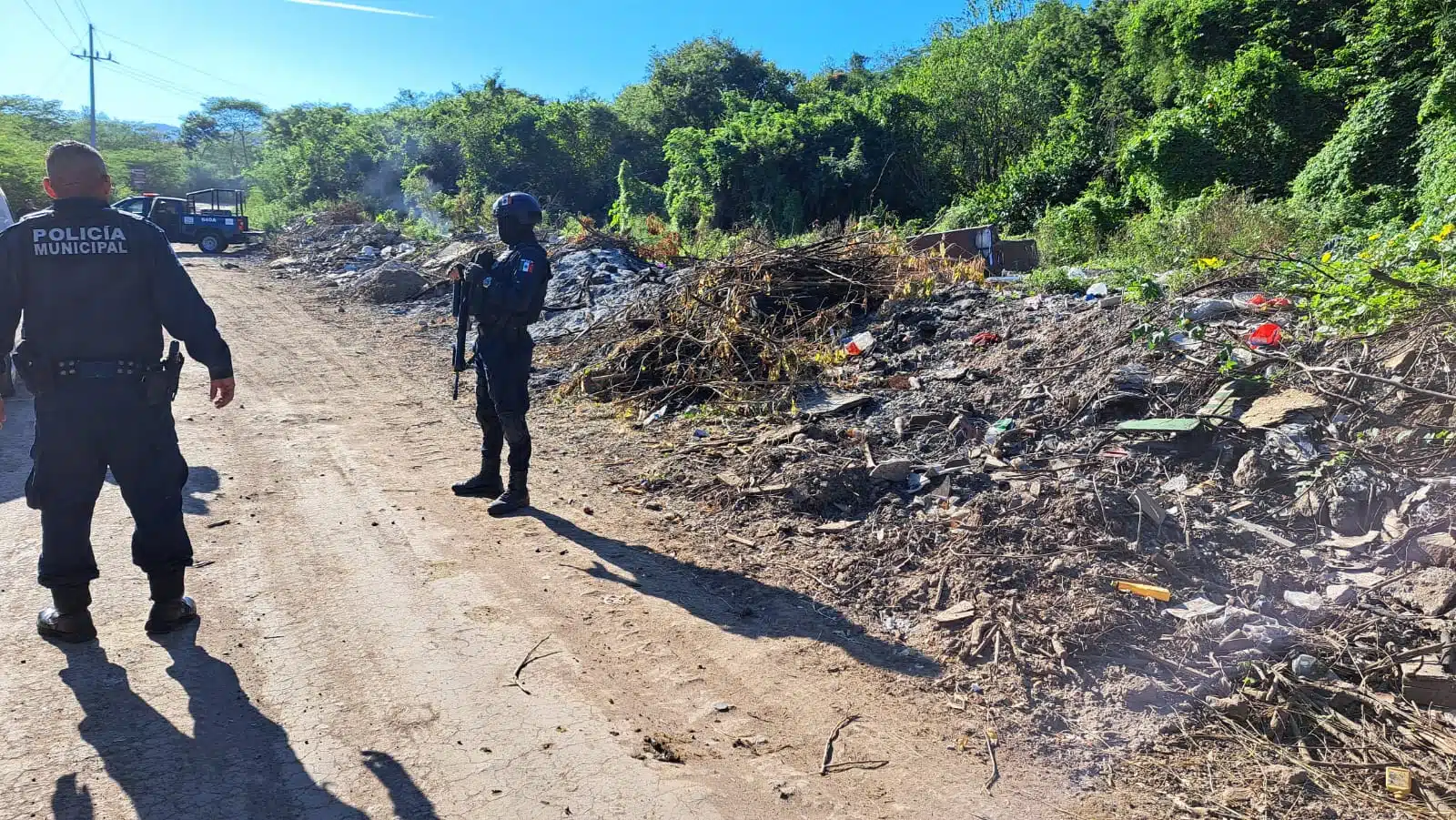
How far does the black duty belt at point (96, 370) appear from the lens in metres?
3.30

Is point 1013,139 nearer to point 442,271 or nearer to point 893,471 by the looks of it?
point 442,271

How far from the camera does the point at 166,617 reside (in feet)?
11.6

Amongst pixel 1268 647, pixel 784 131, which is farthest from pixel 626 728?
pixel 784 131

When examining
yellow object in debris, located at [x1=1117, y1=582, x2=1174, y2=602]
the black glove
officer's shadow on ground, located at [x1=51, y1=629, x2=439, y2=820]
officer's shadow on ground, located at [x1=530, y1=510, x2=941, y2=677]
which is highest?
Answer: the black glove

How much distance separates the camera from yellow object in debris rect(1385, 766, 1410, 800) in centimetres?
264

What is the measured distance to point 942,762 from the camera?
9.57ft

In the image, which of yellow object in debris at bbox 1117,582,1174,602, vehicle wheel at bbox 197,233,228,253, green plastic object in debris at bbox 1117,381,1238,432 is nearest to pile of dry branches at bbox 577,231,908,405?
green plastic object in debris at bbox 1117,381,1238,432

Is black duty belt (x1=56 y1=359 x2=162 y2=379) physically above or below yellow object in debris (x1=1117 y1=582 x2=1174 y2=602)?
above

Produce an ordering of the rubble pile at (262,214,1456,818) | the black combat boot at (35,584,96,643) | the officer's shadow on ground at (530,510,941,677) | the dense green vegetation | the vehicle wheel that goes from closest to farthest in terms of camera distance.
Result: the rubble pile at (262,214,1456,818)
the black combat boot at (35,584,96,643)
the officer's shadow on ground at (530,510,941,677)
the dense green vegetation
the vehicle wheel

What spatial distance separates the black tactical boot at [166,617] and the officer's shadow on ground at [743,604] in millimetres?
1690

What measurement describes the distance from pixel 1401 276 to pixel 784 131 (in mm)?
17086

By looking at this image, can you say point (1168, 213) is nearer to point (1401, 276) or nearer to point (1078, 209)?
point (1078, 209)

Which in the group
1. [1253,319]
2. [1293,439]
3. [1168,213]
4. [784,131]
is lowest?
[1293,439]

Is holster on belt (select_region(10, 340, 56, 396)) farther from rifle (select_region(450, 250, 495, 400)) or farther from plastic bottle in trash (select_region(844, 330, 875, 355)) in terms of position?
plastic bottle in trash (select_region(844, 330, 875, 355))
